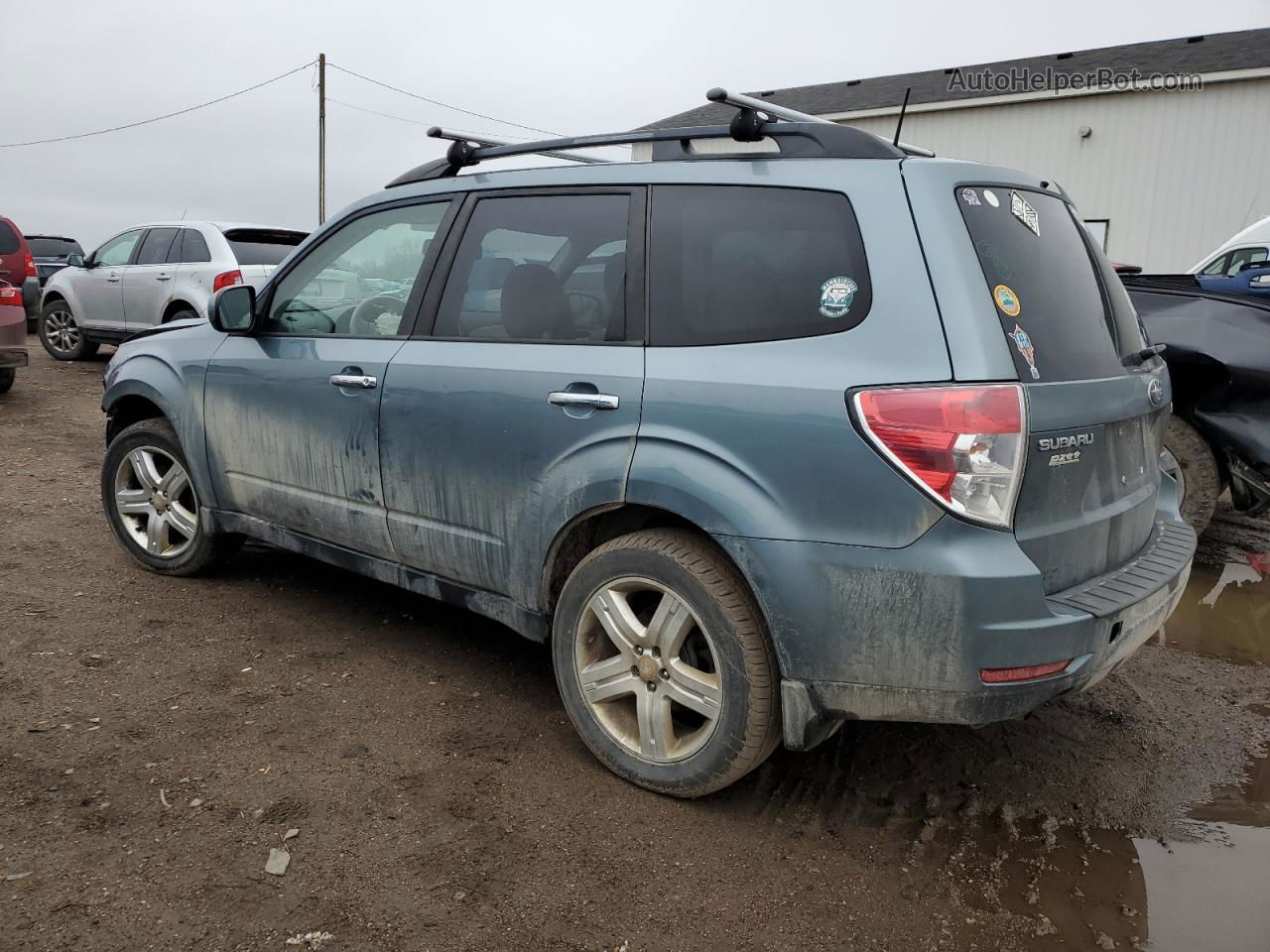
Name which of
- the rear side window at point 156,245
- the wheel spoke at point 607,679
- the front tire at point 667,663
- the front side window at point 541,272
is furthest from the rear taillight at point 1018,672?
the rear side window at point 156,245

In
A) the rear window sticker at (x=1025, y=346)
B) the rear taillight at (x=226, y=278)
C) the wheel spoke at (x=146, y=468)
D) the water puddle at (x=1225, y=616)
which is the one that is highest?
the rear window sticker at (x=1025, y=346)

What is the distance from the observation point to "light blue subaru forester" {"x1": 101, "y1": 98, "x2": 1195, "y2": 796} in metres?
2.44

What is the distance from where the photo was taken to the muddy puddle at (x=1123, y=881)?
249 centimetres

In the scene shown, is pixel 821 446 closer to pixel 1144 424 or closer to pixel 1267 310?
pixel 1144 424

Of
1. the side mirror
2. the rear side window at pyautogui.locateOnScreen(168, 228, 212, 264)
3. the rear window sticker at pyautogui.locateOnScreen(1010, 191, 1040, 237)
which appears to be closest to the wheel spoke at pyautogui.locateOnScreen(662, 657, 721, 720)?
the rear window sticker at pyautogui.locateOnScreen(1010, 191, 1040, 237)

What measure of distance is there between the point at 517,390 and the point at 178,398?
2.10m

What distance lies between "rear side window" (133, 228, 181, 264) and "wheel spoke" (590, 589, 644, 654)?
9.68 m

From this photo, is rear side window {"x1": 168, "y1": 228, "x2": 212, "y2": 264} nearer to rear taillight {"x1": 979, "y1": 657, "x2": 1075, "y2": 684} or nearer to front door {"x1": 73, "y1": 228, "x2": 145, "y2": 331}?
front door {"x1": 73, "y1": 228, "x2": 145, "y2": 331}

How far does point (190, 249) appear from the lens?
34.8 feet

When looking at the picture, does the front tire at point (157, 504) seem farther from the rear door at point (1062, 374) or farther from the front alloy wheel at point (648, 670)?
the rear door at point (1062, 374)

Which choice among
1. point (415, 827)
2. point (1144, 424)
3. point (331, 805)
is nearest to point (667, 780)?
point (415, 827)

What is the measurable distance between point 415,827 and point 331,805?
0.28 meters

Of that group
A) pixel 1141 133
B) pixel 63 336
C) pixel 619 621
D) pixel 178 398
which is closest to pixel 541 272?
pixel 619 621

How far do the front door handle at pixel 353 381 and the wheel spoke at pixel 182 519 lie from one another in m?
1.41
